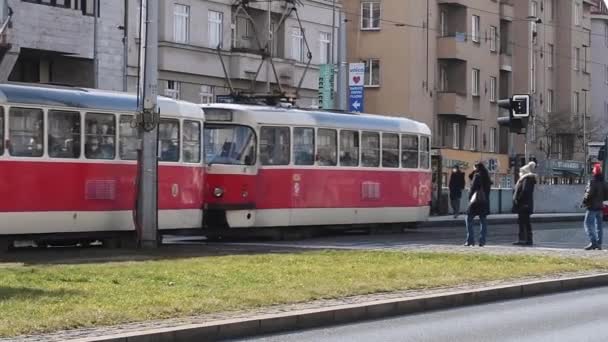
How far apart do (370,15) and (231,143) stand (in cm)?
3624

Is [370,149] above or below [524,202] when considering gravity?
above

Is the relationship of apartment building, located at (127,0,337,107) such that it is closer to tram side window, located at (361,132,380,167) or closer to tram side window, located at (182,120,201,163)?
tram side window, located at (361,132,380,167)

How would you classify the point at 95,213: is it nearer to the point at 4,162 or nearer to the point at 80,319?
the point at 4,162

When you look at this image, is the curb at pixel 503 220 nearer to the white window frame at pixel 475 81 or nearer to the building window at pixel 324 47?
the building window at pixel 324 47

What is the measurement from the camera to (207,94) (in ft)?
144

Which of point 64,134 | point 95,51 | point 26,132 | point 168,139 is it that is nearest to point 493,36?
point 95,51

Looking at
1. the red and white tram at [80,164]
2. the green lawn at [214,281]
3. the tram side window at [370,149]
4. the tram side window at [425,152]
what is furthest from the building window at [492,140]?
the green lawn at [214,281]

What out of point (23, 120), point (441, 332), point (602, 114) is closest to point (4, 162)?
point (23, 120)

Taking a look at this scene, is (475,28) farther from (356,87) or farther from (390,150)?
(390,150)

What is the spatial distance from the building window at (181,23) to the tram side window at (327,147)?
15.2 metres

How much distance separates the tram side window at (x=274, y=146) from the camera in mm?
26531

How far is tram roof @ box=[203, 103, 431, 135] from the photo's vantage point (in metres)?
26.5

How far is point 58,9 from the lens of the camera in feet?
116

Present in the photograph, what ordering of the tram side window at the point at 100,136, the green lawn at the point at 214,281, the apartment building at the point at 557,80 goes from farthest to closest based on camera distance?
the apartment building at the point at 557,80 → the tram side window at the point at 100,136 → the green lawn at the point at 214,281
